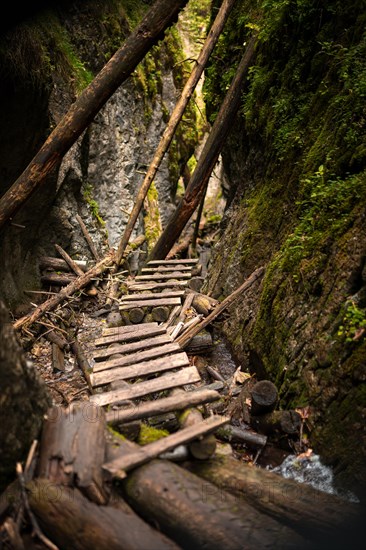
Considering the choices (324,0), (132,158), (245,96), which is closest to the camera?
(324,0)

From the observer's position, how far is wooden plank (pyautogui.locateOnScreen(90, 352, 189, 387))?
434 centimetres

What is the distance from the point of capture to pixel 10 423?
2.73 m

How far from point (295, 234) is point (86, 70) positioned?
9313 mm

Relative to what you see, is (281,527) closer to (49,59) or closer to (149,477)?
(149,477)

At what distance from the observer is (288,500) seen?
9.62 feet

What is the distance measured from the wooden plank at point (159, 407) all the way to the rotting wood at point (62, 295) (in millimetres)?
4886

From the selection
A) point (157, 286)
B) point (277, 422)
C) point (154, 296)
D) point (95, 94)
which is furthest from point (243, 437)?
point (95, 94)

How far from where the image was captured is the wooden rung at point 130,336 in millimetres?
5407

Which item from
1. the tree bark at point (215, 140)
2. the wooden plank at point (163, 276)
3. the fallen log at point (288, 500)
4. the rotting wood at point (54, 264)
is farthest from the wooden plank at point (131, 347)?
the rotting wood at point (54, 264)

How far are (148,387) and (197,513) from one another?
1.59 meters

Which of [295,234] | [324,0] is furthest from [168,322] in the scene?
[324,0]

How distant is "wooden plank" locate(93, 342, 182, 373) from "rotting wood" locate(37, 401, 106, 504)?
4.59 feet

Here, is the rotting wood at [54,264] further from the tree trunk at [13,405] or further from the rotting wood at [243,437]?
the tree trunk at [13,405]

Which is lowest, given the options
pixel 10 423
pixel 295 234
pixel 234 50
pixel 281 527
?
pixel 281 527
